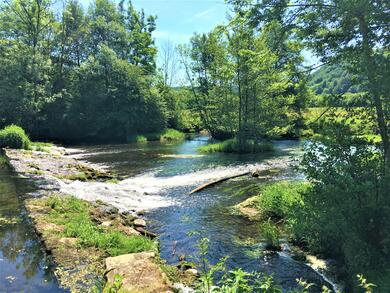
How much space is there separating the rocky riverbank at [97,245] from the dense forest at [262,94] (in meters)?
1.26

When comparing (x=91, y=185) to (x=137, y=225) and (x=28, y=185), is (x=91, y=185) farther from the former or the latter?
(x=137, y=225)

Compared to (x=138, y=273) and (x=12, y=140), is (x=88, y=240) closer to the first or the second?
(x=138, y=273)

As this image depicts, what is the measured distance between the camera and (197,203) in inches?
564

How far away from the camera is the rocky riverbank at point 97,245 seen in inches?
263

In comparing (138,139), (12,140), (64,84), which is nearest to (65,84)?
(64,84)

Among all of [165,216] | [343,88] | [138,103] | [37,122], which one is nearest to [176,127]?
[138,103]

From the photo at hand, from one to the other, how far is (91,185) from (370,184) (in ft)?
46.5

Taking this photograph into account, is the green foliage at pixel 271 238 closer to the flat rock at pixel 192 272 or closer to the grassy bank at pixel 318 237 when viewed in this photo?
the grassy bank at pixel 318 237

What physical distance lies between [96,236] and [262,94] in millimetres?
26351

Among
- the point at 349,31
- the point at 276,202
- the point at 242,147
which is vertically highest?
the point at 349,31

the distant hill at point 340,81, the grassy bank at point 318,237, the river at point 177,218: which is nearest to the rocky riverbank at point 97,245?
the river at point 177,218

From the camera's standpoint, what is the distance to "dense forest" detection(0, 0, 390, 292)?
22.7 feet

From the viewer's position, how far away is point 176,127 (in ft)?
196

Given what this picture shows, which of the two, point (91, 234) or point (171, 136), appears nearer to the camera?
point (91, 234)
